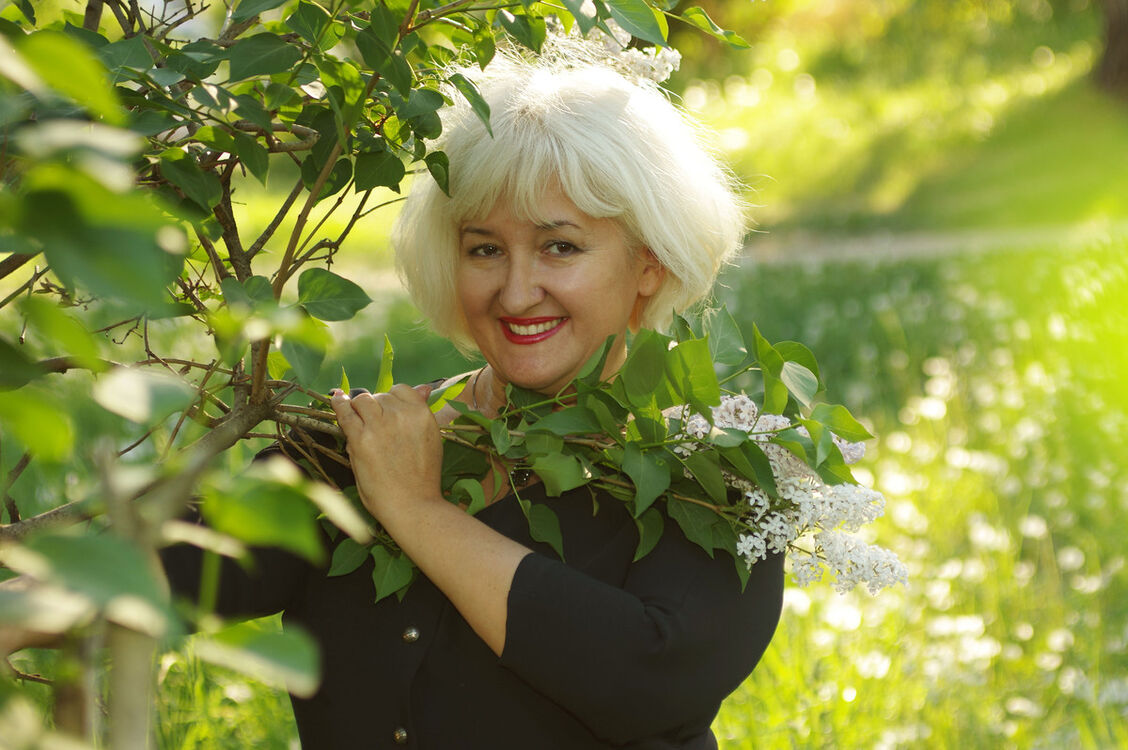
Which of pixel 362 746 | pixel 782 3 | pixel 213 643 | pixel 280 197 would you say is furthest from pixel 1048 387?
pixel 782 3

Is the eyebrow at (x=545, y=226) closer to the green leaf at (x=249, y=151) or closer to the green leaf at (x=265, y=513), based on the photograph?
the green leaf at (x=249, y=151)

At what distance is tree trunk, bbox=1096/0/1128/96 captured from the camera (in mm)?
12766

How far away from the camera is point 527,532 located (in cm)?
174

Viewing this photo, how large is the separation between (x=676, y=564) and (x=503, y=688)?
0.31 meters

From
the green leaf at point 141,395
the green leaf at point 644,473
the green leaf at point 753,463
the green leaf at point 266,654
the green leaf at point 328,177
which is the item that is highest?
the green leaf at point 141,395

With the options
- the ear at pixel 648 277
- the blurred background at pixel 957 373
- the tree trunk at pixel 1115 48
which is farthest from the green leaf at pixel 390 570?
the tree trunk at pixel 1115 48

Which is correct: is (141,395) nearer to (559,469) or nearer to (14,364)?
(14,364)

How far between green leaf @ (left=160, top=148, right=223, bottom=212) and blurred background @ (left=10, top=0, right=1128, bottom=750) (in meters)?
0.98

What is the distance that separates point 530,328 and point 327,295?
0.69 metres

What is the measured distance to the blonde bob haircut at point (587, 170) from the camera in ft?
5.88

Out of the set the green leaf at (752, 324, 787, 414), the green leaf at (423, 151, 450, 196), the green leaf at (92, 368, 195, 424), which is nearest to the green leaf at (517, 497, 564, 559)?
the green leaf at (752, 324, 787, 414)

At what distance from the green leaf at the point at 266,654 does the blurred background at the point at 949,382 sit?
1.78 metres

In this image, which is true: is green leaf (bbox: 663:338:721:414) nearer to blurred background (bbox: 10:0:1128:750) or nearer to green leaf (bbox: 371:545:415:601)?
green leaf (bbox: 371:545:415:601)

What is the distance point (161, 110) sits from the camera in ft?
3.92
